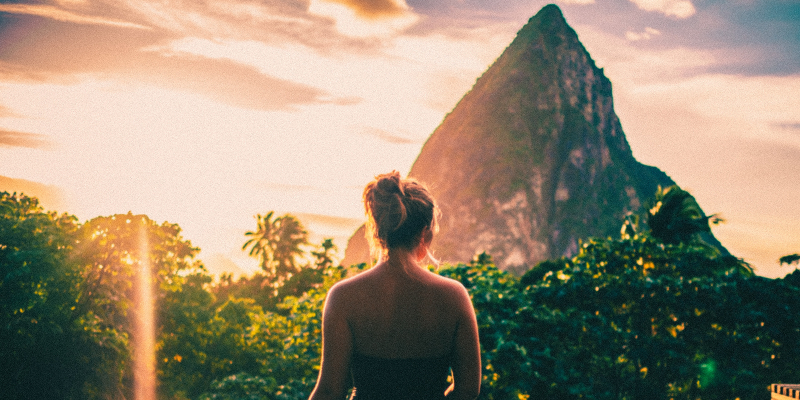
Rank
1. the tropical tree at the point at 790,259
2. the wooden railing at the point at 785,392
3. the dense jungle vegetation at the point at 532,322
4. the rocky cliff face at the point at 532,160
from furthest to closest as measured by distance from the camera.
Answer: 1. the rocky cliff face at the point at 532,160
2. the tropical tree at the point at 790,259
3. the dense jungle vegetation at the point at 532,322
4. the wooden railing at the point at 785,392

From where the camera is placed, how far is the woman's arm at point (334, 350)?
228cm

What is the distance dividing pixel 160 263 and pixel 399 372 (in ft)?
50.3

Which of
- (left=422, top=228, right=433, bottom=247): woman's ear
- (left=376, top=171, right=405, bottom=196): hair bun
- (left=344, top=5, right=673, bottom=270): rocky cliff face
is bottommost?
(left=422, top=228, right=433, bottom=247): woman's ear

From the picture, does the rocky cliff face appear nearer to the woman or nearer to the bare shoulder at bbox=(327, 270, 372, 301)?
the woman

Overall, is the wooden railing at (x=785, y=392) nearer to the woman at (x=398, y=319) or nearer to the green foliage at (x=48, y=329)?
the woman at (x=398, y=319)

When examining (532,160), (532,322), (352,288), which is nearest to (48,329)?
(532,322)

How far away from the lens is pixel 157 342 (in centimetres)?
2030

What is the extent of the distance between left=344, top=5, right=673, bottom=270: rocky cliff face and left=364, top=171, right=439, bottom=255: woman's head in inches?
4025

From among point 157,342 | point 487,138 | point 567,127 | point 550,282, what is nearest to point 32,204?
point 157,342

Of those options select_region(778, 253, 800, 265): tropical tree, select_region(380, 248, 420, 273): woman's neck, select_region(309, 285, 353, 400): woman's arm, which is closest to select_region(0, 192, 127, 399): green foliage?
select_region(309, 285, 353, 400): woman's arm

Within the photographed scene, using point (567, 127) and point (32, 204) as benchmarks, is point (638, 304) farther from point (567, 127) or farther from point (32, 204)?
point (567, 127)

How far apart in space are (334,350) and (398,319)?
1.15ft

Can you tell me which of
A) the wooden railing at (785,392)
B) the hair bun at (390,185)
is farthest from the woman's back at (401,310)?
the wooden railing at (785,392)

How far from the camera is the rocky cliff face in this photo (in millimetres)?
109438
